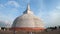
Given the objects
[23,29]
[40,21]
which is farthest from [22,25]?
[40,21]

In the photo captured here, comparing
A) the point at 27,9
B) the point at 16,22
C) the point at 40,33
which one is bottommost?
the point at 40,33

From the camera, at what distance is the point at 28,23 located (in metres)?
27.3

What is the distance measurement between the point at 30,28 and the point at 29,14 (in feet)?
9.46

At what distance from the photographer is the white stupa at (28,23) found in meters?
26.9

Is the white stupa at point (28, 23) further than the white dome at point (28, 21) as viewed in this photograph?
No

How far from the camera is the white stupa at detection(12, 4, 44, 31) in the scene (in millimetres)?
26906

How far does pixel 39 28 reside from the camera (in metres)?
27.0

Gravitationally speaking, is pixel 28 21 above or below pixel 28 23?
above

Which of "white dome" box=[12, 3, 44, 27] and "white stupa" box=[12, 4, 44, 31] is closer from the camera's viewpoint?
"white stupa" box=[12, 4, 44, 31]

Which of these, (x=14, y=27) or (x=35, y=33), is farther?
(x=14, y=27)

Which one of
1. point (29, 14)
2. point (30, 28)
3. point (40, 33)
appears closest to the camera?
point (40, 33)

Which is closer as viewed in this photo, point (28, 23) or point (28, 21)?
point (28, 23)

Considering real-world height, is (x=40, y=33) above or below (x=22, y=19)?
below

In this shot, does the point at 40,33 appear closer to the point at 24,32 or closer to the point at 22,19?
the point at 24,32
